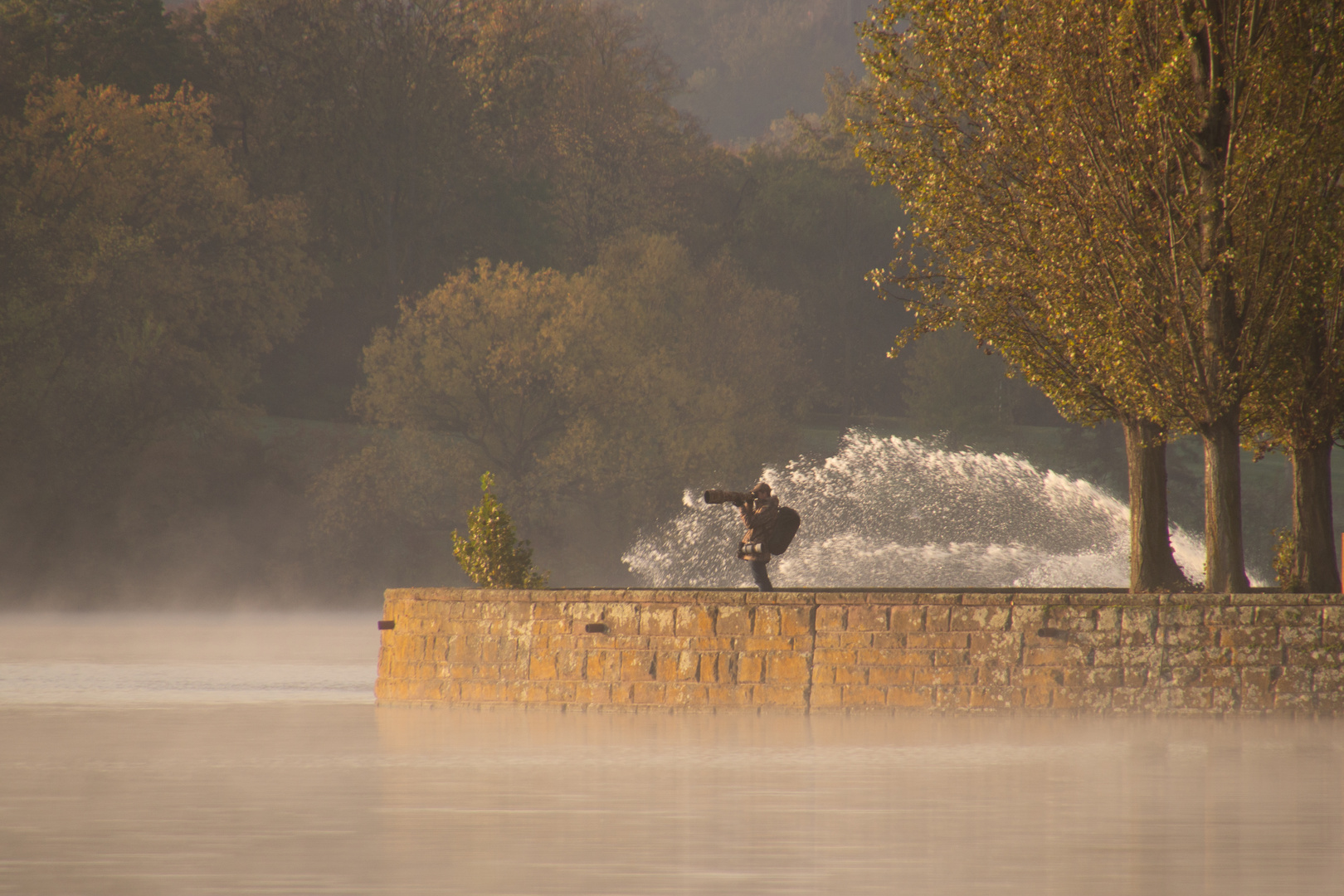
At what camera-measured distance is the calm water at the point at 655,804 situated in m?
9.34

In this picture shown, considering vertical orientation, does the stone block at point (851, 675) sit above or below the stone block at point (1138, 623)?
below

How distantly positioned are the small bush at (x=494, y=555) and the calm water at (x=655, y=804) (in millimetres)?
3126

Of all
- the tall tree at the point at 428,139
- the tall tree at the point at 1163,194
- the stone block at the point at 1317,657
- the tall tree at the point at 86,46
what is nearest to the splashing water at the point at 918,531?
the tall tree at the point at 428,139

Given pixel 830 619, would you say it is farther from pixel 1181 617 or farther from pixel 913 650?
pixel 1181 617

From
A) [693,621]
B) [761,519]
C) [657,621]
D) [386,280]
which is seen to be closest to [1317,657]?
[693,621]

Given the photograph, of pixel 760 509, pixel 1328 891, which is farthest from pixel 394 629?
pixel 1328 891

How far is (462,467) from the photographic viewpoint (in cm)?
6256

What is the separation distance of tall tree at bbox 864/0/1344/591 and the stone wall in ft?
8.28

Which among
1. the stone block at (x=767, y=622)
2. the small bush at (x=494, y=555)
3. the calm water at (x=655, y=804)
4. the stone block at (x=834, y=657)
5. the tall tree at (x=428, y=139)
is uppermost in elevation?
the tall tree at (x=428, y=139)

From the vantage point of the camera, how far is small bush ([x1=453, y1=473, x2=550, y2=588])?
24219mm

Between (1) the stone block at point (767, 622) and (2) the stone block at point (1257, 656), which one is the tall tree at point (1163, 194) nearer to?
(2) the stone block at point (1257, 656)

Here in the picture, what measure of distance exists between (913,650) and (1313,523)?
6927mm

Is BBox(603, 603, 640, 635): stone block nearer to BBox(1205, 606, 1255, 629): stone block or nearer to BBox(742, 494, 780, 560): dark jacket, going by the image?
BBox(742, 494, 780, 560): dark jacket

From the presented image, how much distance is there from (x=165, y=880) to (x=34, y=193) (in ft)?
182
